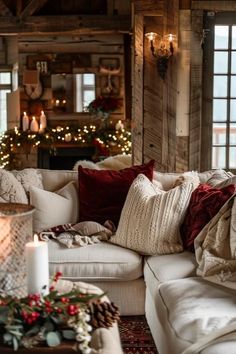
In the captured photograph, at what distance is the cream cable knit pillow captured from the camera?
339 centimetres

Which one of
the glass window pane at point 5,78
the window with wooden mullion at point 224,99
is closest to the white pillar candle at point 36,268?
the window with wooden mullion at point 224,99

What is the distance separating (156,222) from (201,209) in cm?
28

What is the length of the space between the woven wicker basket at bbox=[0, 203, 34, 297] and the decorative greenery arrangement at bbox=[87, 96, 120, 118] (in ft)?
22.3

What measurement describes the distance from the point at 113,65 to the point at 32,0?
6.54 ft

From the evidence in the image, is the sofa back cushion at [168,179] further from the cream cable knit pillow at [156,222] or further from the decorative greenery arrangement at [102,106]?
the decorative greenery arrangement at [102,106]

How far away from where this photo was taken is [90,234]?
3.64 meters

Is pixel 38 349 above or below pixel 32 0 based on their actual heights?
below

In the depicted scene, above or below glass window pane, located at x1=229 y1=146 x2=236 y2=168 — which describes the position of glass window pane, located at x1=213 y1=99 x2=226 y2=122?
above

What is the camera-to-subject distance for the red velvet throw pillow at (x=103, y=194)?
3.84 meters

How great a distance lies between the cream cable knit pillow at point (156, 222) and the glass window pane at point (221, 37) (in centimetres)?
306

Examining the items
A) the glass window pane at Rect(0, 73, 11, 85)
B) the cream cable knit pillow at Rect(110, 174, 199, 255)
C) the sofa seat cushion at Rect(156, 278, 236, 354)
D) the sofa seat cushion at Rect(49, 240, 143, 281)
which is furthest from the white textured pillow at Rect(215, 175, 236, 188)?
the glass window pane at Rect(0, 73, 11, 85)

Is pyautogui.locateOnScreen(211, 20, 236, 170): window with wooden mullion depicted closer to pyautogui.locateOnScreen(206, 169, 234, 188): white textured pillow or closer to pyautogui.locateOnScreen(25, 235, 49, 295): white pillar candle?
pyautogui.locateOnScreen(206, 169, 234, 188): white textured pillow

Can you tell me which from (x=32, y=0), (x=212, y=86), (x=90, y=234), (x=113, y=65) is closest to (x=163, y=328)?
(x=90, y=234)

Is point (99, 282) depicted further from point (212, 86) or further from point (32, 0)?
point (32, 0)
